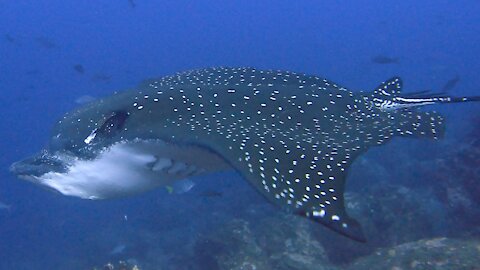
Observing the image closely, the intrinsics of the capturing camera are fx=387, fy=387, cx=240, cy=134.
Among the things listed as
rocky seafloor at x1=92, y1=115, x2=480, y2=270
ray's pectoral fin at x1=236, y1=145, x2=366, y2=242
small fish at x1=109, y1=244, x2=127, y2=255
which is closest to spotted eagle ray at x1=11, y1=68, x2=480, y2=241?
ray's pectoral fin at x1=236, y1=145, x2=366, y2=242

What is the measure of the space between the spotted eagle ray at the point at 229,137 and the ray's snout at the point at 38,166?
1cm

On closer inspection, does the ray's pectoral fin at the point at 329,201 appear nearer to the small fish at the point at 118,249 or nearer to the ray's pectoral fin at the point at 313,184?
the ray's pectoral fin at the point at 313,184

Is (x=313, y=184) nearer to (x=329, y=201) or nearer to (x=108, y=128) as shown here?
(x=329, y=201)

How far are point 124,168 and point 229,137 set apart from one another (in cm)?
119

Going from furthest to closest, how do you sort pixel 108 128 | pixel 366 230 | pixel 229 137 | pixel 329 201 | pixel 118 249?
pixel 118 249, pixel 366 230, pixel 108 128, pixel 229 137, pixel 329 201

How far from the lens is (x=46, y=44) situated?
19.4m

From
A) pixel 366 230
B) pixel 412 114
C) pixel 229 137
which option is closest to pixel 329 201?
pixel 229 137

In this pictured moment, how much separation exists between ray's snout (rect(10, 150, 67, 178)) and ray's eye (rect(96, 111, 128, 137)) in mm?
511

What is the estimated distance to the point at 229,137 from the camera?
3.26 meters

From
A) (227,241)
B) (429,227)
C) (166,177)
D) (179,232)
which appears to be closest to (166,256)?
(179,232)

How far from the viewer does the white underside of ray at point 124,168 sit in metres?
3.62

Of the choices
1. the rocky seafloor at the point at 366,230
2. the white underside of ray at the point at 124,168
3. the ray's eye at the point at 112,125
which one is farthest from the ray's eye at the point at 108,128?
the rocky seafloor at the point at 366,230

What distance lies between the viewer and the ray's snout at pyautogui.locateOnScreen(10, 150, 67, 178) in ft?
12.3

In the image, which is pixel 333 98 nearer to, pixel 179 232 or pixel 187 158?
pixel 187 158
